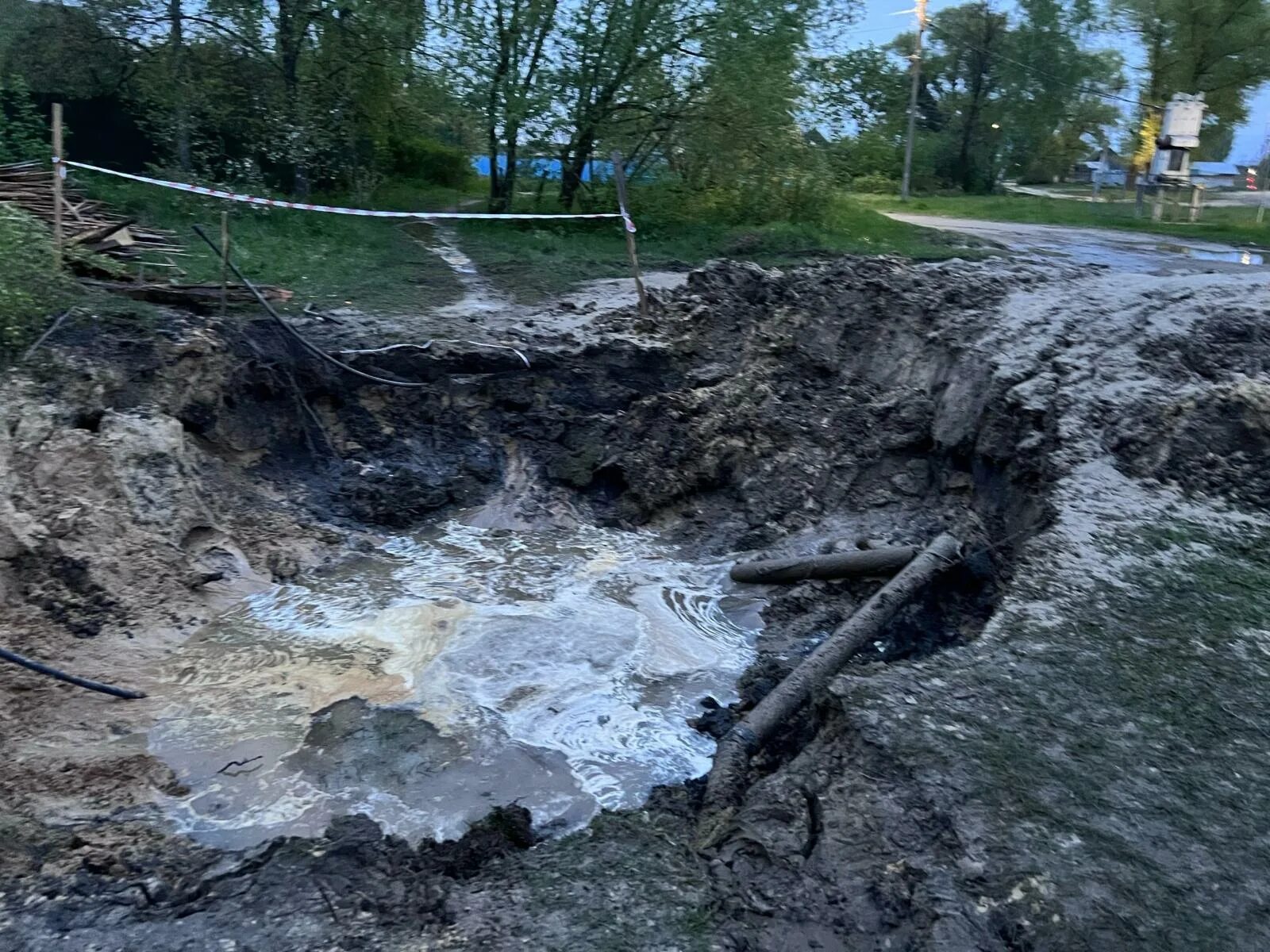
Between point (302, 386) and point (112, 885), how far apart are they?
218 inches

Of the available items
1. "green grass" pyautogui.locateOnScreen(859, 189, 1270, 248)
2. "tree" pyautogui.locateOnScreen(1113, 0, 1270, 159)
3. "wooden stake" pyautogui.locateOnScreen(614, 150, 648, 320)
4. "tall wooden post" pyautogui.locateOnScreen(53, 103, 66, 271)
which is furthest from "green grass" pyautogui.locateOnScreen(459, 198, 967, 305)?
"tree" pyautogui.locateOnScreen(1113, 0, 1270, 159)

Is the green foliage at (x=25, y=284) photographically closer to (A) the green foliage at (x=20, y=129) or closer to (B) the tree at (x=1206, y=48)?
(A) the green foliage at (x=20, y=129)

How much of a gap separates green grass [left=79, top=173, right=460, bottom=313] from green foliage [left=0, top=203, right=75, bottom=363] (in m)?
1.82

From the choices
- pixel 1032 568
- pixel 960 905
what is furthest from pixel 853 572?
pixel 960 905

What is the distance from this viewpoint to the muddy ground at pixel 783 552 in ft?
12.7

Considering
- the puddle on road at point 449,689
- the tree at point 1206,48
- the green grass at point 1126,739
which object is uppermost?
the tree at point 1206,48

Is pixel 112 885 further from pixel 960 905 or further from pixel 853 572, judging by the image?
pixel 853 572

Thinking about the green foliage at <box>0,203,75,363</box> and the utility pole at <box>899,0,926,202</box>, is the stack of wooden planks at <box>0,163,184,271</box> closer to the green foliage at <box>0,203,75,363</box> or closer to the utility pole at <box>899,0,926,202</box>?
the green foliage at <box>0,203,75,363</box>

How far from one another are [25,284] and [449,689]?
4998 millimetres

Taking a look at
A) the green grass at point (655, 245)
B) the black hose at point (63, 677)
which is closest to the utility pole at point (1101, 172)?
the green grass at point (655, 245)

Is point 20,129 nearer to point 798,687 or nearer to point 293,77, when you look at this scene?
point 293,77

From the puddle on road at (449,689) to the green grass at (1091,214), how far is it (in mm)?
17725

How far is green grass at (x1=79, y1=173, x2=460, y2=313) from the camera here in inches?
451

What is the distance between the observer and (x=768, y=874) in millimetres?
4125
